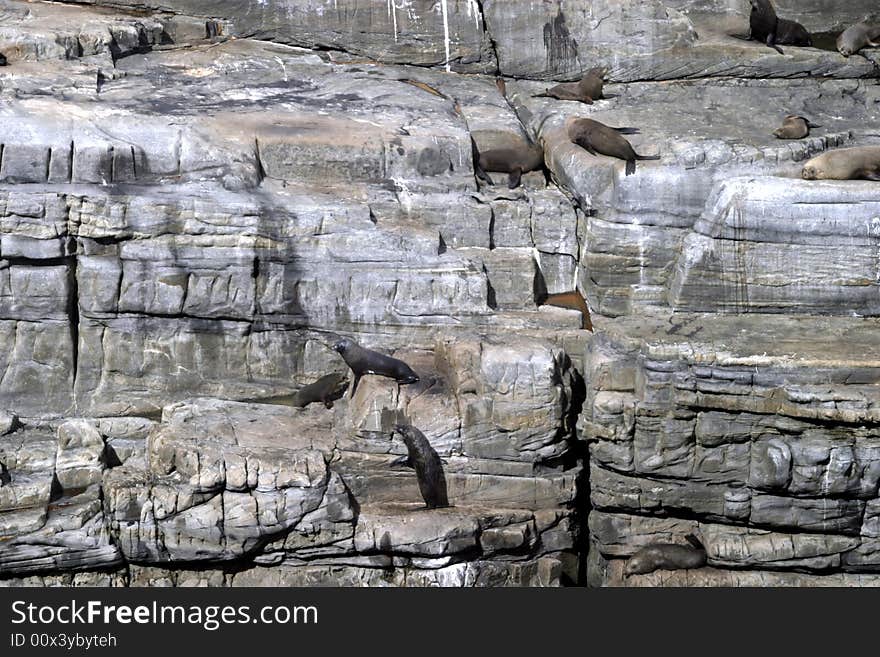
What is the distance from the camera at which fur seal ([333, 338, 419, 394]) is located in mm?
12289

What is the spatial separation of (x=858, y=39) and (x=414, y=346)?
707cm

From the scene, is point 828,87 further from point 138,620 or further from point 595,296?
point 138,620

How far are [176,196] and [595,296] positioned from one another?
4.13m

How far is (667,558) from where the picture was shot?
40.1 ft

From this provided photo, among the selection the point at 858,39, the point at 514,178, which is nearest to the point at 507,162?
the point at 514,178

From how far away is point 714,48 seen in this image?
53.0ft

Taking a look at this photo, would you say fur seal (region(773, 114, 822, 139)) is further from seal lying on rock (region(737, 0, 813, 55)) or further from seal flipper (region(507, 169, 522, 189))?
seal flipper (region(507, 169, 522, 189))

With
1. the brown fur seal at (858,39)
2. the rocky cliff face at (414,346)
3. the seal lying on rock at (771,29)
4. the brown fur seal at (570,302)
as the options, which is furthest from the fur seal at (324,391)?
the brown fur seal at (858,39)

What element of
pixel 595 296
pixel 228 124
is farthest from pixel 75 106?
pixel 595 296

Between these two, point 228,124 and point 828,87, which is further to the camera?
point 828,87

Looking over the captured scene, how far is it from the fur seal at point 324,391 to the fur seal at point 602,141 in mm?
3418

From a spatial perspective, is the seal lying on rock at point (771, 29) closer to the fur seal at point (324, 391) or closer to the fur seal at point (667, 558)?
the fur seal at point (667, 558)

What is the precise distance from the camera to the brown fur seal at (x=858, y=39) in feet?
53.0

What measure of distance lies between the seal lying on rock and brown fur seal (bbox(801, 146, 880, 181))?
3410mm
